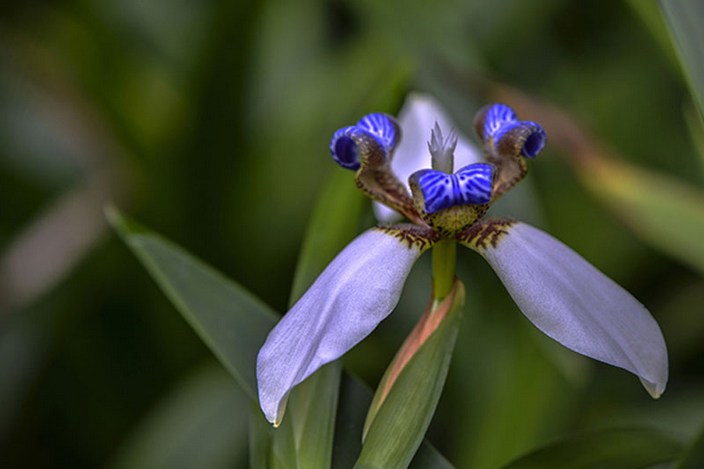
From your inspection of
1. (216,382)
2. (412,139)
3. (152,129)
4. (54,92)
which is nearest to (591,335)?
(412,139)

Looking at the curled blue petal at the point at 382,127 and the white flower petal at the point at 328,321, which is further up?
the curled blue petal at the point at 382,127

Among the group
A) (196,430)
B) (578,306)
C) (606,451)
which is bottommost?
(196,430)

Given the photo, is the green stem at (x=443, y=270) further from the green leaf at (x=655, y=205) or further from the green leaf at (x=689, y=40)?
the green leaf at (x=655, y=205)

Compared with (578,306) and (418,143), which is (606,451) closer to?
(578,306)

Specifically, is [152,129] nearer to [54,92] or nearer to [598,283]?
[54,92]

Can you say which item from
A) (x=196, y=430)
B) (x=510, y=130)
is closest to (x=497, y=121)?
(x=510, y=130)

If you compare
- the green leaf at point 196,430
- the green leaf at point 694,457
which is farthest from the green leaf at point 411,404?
the green leaf at point 196,430
